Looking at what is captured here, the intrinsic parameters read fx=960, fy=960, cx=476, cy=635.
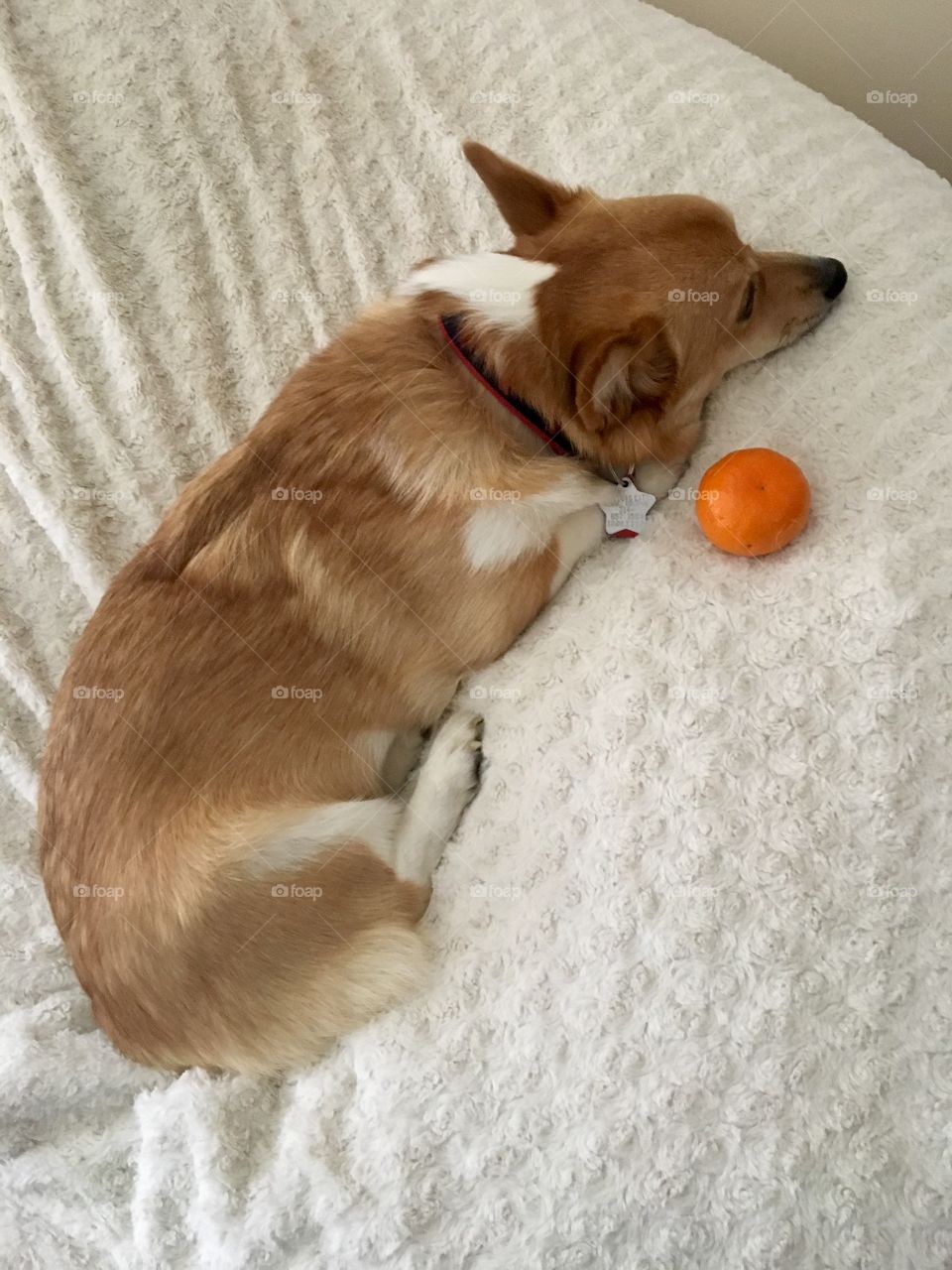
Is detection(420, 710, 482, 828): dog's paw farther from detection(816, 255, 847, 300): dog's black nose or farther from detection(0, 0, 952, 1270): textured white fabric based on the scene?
detection(816, 255, 847, 300): dog's black nose

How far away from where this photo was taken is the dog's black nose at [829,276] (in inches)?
68.6

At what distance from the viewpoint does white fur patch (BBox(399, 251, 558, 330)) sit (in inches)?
64.4

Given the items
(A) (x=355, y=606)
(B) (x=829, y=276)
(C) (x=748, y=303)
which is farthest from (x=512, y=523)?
(B) (x=829, y=276)

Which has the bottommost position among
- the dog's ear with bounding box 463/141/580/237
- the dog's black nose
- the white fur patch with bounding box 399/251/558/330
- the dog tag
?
the dog tag

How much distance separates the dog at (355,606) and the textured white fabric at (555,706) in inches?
4.0

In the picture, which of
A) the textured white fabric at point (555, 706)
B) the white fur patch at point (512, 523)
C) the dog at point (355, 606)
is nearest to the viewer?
the textured white fabric at point (555, 706)

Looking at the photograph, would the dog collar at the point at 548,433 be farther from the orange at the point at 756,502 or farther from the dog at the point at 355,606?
the orange at the point at 756,502

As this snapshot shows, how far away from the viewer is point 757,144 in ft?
6.38

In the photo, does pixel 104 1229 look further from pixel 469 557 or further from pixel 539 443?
pixel 539 443

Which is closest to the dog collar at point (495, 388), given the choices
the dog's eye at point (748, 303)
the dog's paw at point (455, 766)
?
the dog's eye at point (748, 303)

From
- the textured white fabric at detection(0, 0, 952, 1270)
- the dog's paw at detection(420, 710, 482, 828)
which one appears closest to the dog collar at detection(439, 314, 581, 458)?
the textured white fabric at detection(0, 0, 952, 1270)

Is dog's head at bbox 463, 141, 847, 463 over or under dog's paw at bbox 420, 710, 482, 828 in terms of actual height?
→ over

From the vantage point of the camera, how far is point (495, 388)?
1.69 metres

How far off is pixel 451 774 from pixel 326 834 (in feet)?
0.81
